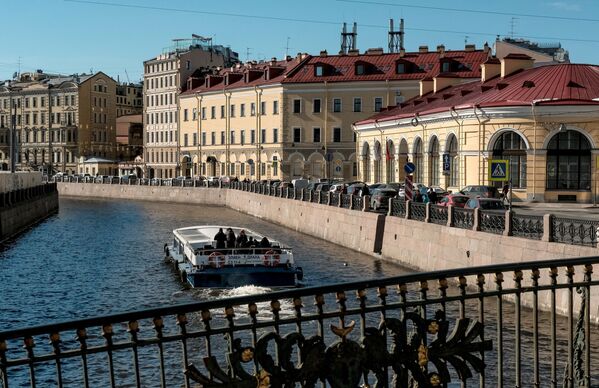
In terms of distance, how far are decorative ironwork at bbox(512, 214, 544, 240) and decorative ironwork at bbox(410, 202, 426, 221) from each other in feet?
20.9

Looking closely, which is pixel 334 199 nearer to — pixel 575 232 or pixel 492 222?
pixel 492 222

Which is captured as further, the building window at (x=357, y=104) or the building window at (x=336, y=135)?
the building window at (x=336, y=135)

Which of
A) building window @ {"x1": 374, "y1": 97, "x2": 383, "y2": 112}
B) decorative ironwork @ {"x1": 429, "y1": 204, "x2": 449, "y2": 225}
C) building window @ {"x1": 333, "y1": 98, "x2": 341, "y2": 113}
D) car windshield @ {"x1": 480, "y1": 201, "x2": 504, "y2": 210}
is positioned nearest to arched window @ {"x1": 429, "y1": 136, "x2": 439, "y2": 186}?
car windshield @ {"x1": 480, "y1": 201, "x2": 504, "y2": 210}

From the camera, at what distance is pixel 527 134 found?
3653 cm

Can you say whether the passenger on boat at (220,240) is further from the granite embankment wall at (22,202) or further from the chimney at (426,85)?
the chimney at (426,85)

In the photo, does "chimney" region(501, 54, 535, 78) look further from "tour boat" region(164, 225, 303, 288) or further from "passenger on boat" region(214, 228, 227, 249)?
"tour boat" region(164, 225, 303, 288)

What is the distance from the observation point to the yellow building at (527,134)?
36.1m

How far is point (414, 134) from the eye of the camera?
4688 centimetres

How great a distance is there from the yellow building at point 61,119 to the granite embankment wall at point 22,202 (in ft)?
151

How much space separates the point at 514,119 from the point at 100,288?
66.4ft

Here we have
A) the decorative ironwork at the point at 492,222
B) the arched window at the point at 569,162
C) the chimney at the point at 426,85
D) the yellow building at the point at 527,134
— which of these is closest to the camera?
the decorative ironwork at the point at 492,222

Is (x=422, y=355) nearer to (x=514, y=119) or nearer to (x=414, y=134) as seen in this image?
(x=514, y=119)

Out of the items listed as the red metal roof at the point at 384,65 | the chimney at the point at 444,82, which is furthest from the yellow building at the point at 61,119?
the chimney at the point at 444,82

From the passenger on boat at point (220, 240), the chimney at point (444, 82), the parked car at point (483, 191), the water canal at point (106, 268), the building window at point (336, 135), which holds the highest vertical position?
the chimney at point (444, 82)
